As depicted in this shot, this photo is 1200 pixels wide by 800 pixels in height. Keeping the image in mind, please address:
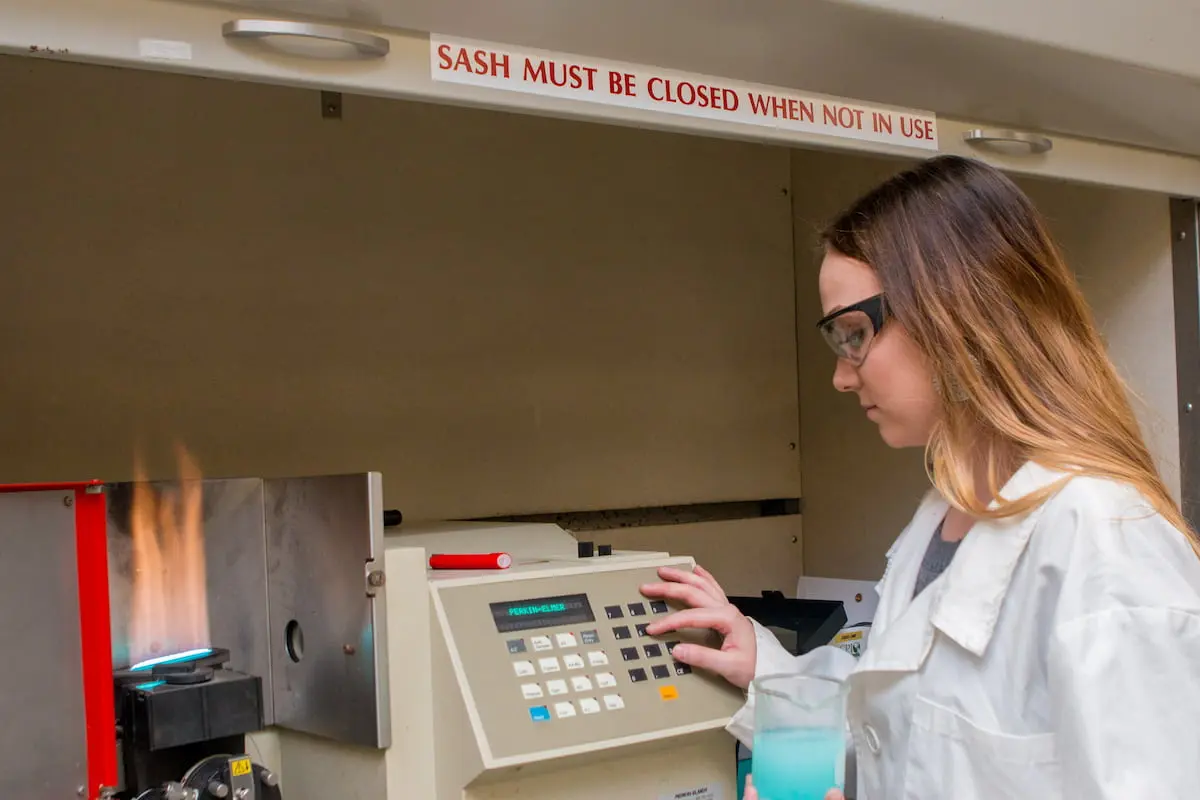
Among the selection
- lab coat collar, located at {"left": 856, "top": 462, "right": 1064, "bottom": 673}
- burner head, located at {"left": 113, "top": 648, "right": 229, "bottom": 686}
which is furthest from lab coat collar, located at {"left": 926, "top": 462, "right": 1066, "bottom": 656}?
burner head, located at {"left": 113, "top": 648, "right": 229, "bottom": 686}

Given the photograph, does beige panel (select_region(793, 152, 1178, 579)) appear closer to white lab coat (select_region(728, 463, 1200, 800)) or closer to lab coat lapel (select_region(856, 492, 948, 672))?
lab coat lapel (select_region(856, 492, 948, 672))

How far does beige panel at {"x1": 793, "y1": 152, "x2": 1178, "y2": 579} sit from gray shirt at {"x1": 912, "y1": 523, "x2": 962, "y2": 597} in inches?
23.6

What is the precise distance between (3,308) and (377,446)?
0.59 m

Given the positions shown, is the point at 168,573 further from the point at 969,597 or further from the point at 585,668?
the point at 969,597

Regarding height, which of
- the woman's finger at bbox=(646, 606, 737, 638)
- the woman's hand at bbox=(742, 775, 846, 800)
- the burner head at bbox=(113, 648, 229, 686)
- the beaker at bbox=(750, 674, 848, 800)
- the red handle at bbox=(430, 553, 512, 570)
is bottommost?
the woman's hand at bbox=(742, 775, 846, 800)

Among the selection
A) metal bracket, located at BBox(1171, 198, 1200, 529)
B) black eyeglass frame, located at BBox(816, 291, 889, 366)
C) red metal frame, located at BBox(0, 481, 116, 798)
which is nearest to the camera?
red metal frame, located at BBox(0, 481, 116, 798)

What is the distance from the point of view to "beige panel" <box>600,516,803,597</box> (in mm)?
2129

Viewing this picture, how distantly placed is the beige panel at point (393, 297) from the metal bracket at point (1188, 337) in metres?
0.83

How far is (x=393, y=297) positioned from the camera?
1.85 metres

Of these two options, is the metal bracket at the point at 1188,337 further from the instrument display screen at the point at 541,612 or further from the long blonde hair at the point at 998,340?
the instrument display screen at the point at 541,612

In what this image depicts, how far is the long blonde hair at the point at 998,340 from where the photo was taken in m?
1.04

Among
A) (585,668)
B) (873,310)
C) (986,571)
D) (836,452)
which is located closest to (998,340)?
(873,310)

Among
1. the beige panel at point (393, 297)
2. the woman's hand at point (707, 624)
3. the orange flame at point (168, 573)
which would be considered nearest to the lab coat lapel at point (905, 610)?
the woman's hand at point (707, 624)

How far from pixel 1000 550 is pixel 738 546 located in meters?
1.26
